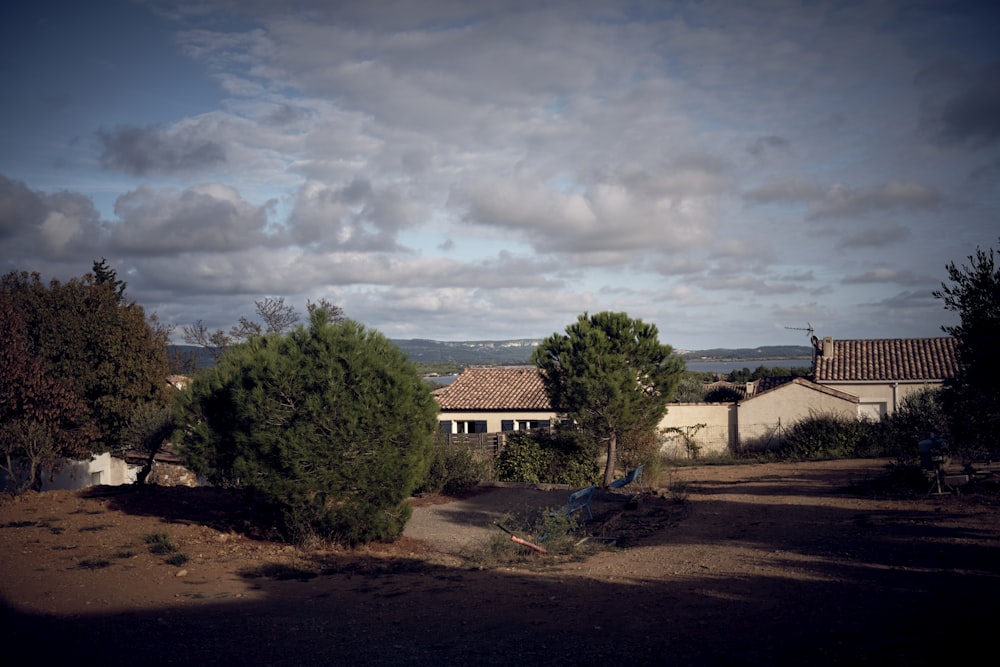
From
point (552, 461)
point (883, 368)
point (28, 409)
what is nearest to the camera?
point (28, 409)

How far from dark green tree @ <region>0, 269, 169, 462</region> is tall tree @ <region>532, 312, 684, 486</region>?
478 inches

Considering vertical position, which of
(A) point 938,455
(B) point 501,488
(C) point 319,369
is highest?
(C) point 319,369

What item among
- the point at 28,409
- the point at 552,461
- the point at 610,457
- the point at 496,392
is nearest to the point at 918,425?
the point at 610,457

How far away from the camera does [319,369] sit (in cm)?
1206

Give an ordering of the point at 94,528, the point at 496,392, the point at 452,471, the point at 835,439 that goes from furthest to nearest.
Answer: the point at 496,392 → the point at 835,439 → the point at 452,471 → the point at 94,528

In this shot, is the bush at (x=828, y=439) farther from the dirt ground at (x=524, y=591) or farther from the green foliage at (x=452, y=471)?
the green foliage at (x=452, y=471)

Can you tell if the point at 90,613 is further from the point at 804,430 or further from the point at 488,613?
the point at 804,430

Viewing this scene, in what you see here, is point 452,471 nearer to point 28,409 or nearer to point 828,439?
point 28,409

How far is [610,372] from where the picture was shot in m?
21.4

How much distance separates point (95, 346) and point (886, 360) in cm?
3587

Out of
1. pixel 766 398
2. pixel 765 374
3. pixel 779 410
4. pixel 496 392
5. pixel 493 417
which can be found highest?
pixel 765 374

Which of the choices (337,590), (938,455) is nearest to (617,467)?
(938,455)

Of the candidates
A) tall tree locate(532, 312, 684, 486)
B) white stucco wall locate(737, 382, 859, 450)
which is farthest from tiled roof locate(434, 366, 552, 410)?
tall tree locate(532, 312, 684, 486)

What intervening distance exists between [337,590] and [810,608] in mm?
5739
